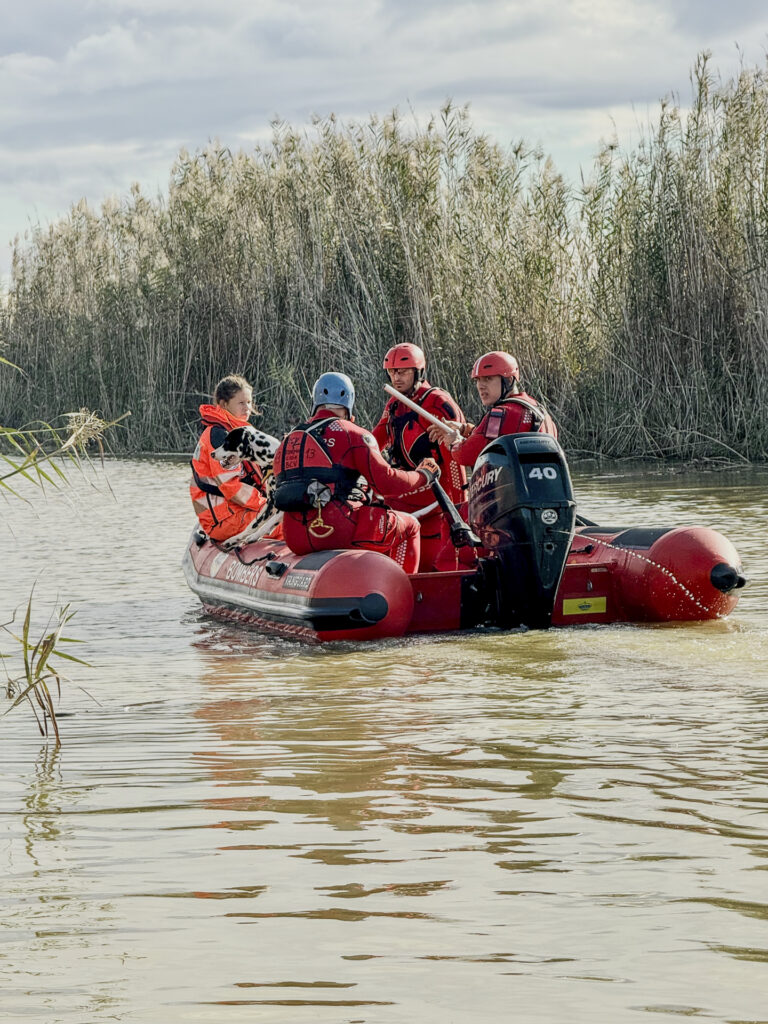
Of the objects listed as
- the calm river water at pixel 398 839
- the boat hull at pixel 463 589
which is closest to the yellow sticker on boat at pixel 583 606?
the boat hull at pixel 463 589

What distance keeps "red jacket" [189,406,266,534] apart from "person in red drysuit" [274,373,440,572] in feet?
3.00

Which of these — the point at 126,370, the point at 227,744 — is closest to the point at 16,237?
the point at 126,370

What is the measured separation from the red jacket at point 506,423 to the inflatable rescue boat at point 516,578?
255mm

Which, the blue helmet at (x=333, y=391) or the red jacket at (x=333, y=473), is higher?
the blue helmet at (x=333, y=391)

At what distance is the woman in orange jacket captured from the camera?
8.79 meters

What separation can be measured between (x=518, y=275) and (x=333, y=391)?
7.46m

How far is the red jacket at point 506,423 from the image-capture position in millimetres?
7941

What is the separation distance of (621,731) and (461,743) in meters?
0.52

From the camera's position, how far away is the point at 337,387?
26.0 ft

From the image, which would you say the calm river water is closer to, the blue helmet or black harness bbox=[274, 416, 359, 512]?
black harness bbox=[274, 416, 359, 512]

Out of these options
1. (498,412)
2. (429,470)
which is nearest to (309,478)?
(429,470)

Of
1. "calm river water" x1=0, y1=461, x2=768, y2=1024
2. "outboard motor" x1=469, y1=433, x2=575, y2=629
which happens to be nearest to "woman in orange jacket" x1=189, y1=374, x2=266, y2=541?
"outboard motor" x1=469, y1=433, x2=575, y2=629

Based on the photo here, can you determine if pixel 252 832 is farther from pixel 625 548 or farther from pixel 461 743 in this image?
pixel 625 548

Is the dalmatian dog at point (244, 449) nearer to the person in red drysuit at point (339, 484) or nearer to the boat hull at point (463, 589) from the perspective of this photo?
the boat hull at point (463, 589)
